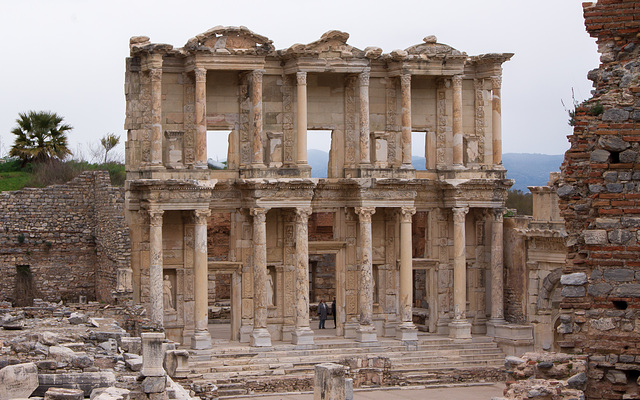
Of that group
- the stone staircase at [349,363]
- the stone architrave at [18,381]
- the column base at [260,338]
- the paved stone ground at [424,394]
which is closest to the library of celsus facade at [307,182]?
the column base at [260,338]

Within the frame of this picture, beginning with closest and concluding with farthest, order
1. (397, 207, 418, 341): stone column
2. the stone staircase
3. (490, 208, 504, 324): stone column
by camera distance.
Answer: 1. the stone staircase
2. (397, 207, 418, 341): stone column
3. (490, 208, 504, 324): stone column

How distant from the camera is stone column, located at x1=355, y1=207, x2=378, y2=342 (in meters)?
31.2

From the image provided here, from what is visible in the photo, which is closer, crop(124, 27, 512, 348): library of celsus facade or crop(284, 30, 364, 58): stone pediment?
crop(124, 27, 512, 348): library of celsus facade

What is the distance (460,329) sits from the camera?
32125 millimetres

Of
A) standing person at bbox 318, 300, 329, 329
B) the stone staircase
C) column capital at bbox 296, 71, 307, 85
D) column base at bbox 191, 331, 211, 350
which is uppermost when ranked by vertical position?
column capital at bbox 296, 71, 307, 85

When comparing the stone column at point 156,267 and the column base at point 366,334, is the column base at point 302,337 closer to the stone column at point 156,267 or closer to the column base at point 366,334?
the column base at point 366,334

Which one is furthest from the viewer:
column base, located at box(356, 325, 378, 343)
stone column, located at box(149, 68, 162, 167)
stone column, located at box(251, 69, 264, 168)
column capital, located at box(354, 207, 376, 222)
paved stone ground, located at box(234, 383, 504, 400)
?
column capital, located at box(354, 207, 376, 222)

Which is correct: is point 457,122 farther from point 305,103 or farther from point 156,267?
point 156,267

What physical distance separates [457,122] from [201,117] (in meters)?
7.42

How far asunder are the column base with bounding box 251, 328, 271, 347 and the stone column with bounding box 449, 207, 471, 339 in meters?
5.47

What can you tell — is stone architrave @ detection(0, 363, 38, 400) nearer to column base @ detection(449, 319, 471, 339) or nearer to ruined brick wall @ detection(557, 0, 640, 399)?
ruined brick wall @ detection(557, 0, 640, 399)

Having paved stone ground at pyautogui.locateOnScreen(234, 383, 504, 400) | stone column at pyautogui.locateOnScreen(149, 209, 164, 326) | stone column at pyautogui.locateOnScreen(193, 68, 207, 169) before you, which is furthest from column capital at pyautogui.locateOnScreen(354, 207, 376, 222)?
stone column at pyautogui.locateOnScreen(149, 209, 164, 326)

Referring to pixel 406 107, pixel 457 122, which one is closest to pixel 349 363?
pixel 406 107

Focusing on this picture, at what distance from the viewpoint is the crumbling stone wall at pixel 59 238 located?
33.9 m
